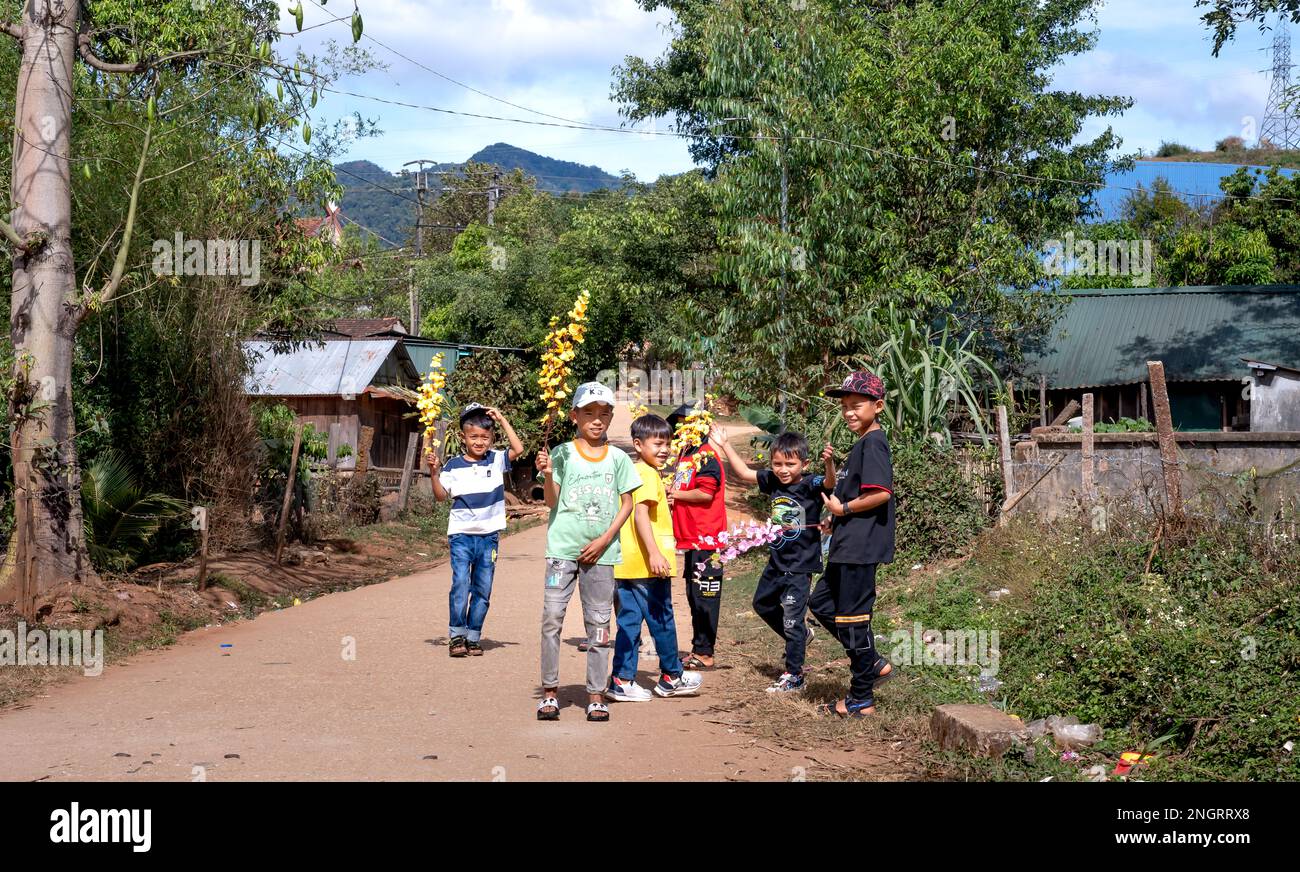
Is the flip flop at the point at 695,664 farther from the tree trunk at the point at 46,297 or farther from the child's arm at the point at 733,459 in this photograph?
the tree trunk at the point at 46,297

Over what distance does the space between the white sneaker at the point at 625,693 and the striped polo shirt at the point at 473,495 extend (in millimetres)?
1881

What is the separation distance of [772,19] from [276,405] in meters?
10.3

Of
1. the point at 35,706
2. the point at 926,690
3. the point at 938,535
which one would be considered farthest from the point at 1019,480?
the point at 35,706

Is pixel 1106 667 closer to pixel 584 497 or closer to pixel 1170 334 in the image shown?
pixel 584 497

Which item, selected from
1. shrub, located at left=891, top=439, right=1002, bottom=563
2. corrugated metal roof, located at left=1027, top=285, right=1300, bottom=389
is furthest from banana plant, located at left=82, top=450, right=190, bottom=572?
corrugated metal roof, located at left=1027, top=285, right=1300, bottom=389

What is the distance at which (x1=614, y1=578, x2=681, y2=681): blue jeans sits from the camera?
724cm

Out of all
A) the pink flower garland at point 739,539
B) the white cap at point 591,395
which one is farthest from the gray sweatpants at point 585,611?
the pink flower garland at point 739,539

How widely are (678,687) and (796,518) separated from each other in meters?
1.37

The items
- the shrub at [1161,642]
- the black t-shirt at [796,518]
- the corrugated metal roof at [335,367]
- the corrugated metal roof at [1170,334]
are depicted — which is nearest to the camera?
the shrub at [1161,642]

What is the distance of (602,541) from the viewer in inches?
265

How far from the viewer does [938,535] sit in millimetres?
12109

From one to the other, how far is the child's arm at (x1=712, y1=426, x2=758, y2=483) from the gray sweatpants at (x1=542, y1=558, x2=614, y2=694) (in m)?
1.10

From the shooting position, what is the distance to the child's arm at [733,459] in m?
7.31

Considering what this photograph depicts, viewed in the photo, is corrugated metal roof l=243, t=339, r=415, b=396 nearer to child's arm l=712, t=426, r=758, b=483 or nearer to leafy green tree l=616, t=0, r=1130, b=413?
leafy green tree l=616, t=0, r=1130, b=413
